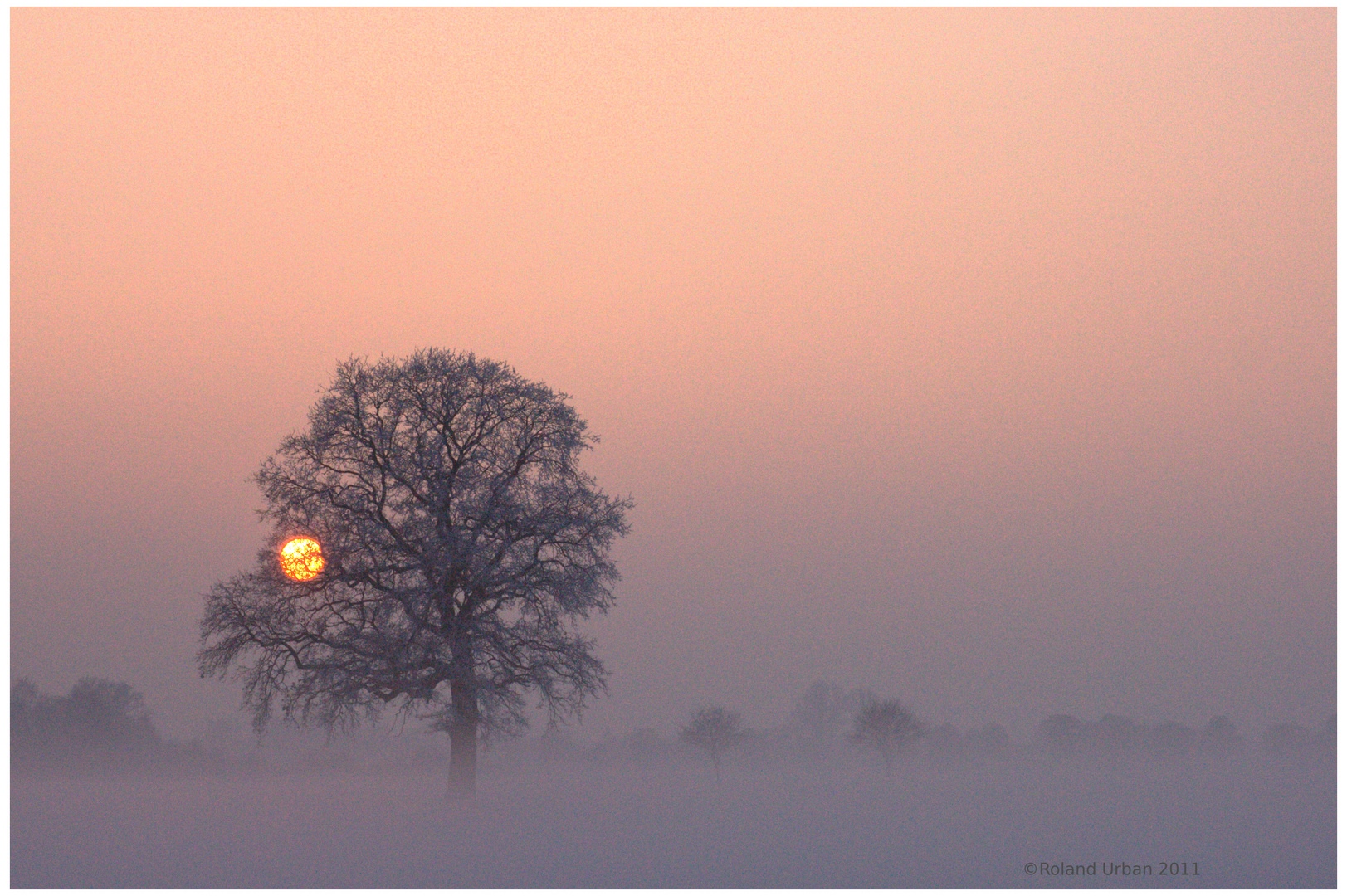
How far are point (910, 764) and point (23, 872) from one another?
266 ft

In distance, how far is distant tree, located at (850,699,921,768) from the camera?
78.9m

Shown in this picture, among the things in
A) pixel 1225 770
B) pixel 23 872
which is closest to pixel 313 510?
pixel 23 872

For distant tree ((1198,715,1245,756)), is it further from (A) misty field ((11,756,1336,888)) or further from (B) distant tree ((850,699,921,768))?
(A) misty field ((11,756,1336,888))

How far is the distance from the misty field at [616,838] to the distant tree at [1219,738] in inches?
3561

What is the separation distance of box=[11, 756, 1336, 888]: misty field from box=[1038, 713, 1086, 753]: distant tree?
84851 millimetres

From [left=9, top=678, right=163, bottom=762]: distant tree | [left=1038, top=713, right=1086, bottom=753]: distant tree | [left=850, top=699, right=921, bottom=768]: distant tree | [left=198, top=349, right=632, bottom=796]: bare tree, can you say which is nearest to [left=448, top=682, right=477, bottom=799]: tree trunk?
[left=198, top=349, right=632, bottom=796]: bare tree

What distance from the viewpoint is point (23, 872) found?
18266mm

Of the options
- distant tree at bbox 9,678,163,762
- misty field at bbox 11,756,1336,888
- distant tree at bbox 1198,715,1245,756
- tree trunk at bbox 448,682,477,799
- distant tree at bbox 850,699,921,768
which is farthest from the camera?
distant tree at bbox 1198,715,1245,756

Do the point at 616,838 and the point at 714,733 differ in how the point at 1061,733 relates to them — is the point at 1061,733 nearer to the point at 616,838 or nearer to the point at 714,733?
the point at 714,733

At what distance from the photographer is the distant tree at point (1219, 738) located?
4606 inches

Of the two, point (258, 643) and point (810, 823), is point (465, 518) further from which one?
point (810, 823)

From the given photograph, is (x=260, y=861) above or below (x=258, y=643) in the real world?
below

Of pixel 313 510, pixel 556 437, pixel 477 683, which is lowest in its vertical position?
pixel 477 683

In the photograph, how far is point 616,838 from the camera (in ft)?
73.6
